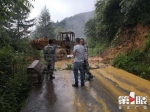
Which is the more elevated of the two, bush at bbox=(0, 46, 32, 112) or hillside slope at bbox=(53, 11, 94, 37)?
hillside slope at bbox=(53, 11, 94, 37)

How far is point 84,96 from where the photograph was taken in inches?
242

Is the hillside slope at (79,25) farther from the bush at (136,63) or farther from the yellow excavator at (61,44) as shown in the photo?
the bush at (136,63)

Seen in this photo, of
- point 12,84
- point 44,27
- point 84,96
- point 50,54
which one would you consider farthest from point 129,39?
point 44,27

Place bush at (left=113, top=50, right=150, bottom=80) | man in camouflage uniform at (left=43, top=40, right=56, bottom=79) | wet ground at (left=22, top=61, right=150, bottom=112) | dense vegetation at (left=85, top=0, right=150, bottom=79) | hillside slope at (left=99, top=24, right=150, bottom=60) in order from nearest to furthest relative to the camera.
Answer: wet ground at (left=22, top=61, right=150, bottom=112) → man in camouflage uniform at (left=43, top=40, right=56, bottom=79) → bush at (left=113, top=50, right=150, bottom=80) → dense vegetation at (left=85, top=0, right=150, bottom=79) → hillside slope at (left=99, top=24, right=150, bottom=60)

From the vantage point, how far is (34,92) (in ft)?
22.2

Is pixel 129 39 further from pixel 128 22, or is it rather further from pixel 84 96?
pixel 84 96

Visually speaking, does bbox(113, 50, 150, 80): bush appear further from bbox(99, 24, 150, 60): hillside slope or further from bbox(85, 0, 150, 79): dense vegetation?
bbox(99, 24, 150, 60): hillside slope

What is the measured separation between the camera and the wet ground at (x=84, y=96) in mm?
5082

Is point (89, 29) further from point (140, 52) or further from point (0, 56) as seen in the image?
point (0, 56)

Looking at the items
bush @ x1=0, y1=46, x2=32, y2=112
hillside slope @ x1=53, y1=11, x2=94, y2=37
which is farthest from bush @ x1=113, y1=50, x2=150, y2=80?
hillside slope @ x1=53, y1=11, x2=94, y2=37

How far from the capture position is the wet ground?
508 cm

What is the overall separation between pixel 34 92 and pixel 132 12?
9.99m

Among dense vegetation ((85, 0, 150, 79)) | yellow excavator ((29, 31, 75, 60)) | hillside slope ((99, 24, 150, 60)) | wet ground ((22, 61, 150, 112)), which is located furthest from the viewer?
yellow excavator ((29, 31, 75, 60))

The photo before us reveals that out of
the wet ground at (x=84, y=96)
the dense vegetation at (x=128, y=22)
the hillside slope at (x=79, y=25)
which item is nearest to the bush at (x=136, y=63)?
the dense vegetation at (x=128, y=22)
